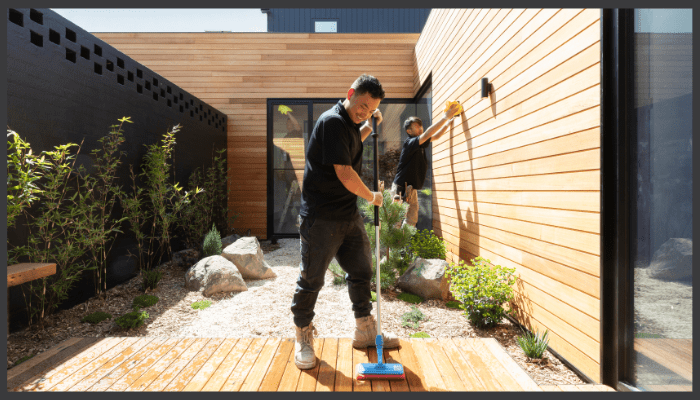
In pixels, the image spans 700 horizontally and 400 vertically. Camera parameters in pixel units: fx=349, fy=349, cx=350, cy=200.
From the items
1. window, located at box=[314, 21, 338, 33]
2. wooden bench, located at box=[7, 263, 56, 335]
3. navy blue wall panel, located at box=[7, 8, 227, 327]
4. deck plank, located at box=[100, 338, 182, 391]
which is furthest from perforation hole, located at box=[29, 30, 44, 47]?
window, located at box=[314, 21, 338, 33]

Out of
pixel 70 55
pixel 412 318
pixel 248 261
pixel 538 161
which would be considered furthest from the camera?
pixel 248 261

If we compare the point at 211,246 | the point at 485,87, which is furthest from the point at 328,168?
the point at 211,246

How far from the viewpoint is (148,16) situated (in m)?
6.18

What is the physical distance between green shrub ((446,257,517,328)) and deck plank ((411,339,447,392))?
0.68 metres

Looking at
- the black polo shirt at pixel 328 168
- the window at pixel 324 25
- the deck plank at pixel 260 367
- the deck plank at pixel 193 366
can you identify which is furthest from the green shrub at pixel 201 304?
the window at pixel 324 25

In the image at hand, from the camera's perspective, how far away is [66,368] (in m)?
1.87

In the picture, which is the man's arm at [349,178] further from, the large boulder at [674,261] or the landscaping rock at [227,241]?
the landscaping rock at [227,241]

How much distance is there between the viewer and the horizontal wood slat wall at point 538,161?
184 centimetres

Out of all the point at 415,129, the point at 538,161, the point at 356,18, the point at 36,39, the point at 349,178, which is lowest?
the point at 349,178

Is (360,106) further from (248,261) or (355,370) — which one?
(248,261)

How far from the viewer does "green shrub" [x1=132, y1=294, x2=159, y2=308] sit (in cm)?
323

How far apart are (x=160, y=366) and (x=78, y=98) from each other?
2571 mm

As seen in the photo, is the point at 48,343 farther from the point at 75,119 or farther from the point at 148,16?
the point at 148,16

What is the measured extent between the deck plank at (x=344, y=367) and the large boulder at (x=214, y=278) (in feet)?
6.16
